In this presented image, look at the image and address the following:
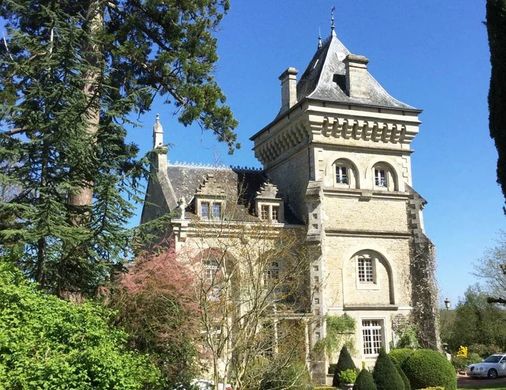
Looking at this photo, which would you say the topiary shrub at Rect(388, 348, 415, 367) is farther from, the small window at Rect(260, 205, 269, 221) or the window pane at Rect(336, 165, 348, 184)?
the window pane at Rect(336, 165, 348, 184)

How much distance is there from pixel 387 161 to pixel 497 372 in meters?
12.0

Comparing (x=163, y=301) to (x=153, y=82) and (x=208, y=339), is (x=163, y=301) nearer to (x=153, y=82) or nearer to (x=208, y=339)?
(x=208, y=339)

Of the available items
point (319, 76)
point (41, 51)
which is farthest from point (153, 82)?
point (319, 76)

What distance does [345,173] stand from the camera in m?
29.7

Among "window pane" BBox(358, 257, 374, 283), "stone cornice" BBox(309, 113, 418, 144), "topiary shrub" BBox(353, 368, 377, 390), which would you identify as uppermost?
"stone cornice" BBox(309, 113, 418, 144)

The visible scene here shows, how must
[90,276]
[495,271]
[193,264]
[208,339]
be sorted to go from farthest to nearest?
1. [495,271]
2. [193,264]
3. [208,339]
4. [90,276]

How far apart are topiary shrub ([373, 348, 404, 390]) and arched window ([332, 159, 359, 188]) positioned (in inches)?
413

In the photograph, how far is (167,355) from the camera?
631 inches

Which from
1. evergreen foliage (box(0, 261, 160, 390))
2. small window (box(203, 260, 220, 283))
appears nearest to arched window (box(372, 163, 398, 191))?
small window (box(203, 260, 220, 283))

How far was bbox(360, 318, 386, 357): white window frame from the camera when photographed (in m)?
28.0

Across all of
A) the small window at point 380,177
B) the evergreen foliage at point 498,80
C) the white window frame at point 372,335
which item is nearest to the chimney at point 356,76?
the small window at point 380,177

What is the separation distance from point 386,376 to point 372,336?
7.99 meters

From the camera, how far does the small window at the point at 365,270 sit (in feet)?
94.6

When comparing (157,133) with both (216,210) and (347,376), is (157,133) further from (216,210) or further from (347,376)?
(347,376)
